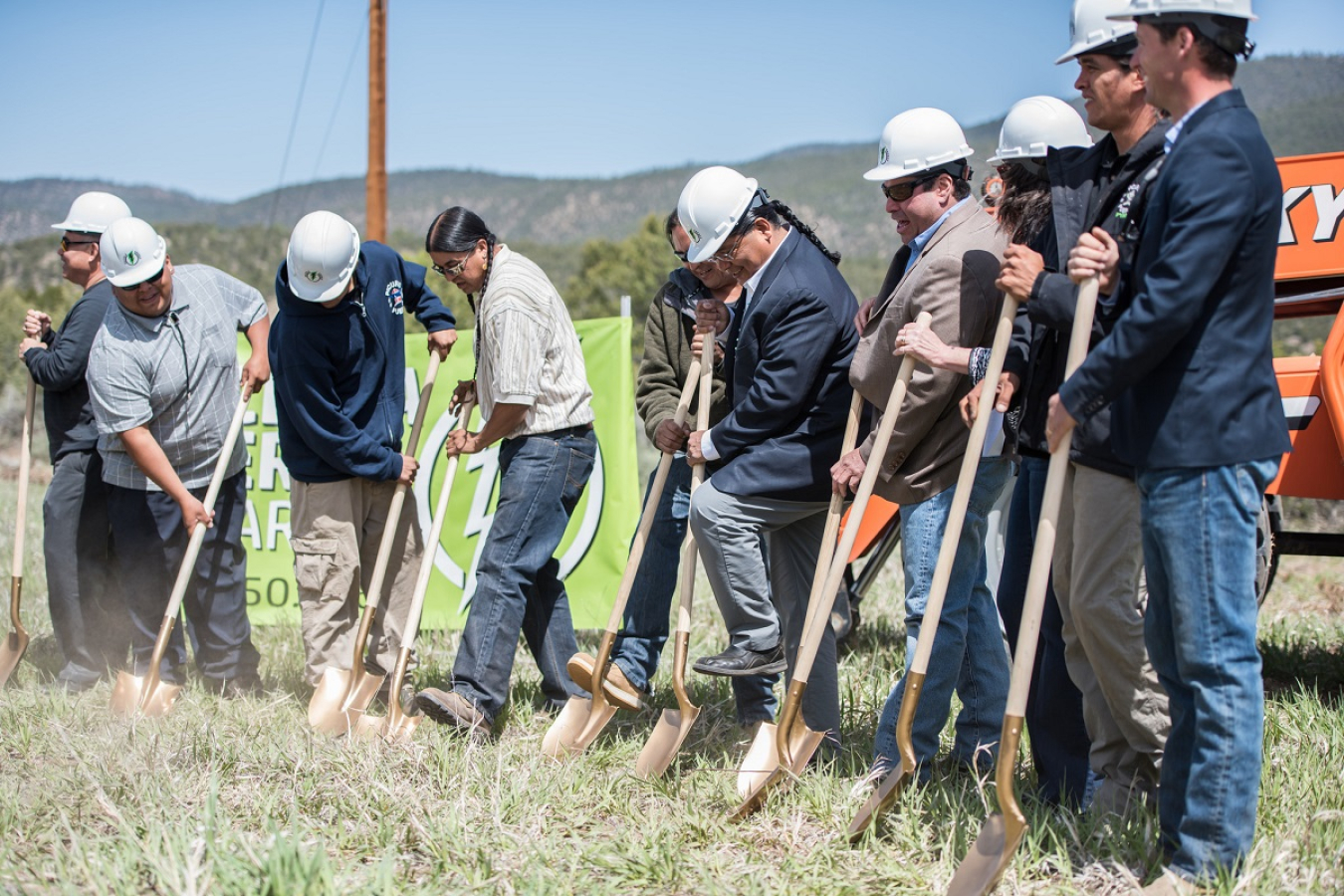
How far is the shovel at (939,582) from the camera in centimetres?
336

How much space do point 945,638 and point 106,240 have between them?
3956 mm

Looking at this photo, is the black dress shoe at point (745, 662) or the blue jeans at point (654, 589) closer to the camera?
the black dress shoe at point (745, 662)

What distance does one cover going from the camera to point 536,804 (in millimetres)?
3893

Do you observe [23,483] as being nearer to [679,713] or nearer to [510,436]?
[510,436]

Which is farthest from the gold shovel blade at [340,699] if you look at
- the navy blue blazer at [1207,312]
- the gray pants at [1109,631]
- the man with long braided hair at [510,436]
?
the navy blue blazer at [1207,312]

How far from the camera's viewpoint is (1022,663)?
122 inches

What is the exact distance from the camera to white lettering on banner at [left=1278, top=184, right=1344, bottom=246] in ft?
16.7

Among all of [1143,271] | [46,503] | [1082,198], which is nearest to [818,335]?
[1082,198]

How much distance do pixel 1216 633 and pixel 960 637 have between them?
1.07 metres

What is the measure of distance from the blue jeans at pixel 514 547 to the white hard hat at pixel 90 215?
2500 mm

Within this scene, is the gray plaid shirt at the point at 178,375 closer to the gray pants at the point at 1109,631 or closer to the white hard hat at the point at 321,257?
the white hard hat at the point at 321,257

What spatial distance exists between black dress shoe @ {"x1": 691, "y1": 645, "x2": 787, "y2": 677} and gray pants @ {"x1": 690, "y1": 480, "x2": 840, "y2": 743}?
31 mm

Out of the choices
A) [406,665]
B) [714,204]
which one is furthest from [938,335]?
[406,665]

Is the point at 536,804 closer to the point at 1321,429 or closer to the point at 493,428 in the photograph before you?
the point at 493,428
